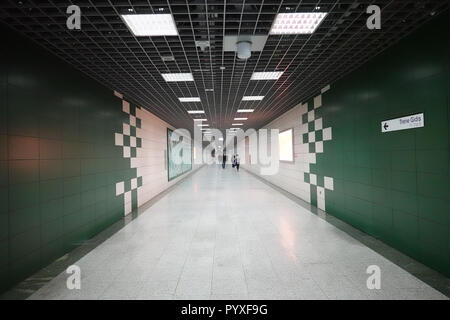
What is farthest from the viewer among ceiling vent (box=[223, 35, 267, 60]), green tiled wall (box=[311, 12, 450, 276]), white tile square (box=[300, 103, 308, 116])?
white tile square (box=[300, 103, 308, 116])

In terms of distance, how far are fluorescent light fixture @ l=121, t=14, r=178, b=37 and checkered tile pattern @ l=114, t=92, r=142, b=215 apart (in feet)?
8.44

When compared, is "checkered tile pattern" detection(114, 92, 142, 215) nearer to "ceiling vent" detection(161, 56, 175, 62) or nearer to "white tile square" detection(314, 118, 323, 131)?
"ceiling vent" detection(161, 56, 175, 62)

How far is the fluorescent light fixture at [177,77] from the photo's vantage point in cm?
398

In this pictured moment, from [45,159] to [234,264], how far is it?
2703 mm

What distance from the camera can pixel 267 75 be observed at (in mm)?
4141

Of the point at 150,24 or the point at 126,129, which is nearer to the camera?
the point at 150,24

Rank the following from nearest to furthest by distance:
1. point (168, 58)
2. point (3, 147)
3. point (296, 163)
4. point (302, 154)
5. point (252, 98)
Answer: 1. point (3, 147)
2. point (168, 58)
3. point (252, 98)
4. point (302, 154)
5. point (296, 163)

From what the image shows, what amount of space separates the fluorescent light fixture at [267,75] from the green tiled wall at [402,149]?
124cm

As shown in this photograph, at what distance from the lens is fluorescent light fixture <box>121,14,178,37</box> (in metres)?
2.32

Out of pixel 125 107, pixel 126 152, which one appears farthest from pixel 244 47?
pixel 126 152

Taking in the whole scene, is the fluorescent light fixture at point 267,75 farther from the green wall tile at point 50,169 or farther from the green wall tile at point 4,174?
the green wall tile at point 4,174

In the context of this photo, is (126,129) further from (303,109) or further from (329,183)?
(329,183)

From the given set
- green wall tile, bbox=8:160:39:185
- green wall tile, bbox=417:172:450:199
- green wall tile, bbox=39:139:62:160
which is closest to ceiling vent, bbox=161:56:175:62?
green wall tile, bbox=39:139:62:160
